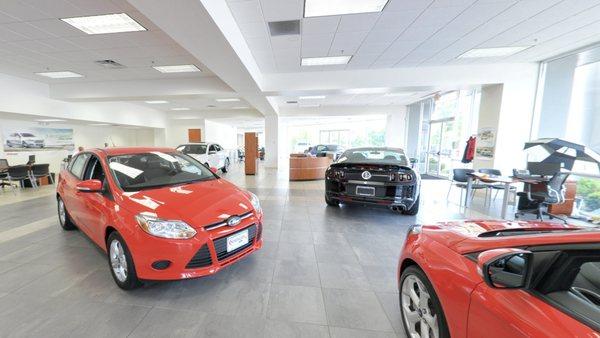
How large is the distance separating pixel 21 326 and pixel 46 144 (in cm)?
1372

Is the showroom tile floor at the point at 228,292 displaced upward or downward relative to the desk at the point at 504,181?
downward

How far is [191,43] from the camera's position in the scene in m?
3.66

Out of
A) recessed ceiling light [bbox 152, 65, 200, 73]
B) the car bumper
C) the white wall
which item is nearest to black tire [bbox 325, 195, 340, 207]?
the car bumper

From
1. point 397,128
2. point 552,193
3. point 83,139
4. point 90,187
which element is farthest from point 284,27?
point 83,139

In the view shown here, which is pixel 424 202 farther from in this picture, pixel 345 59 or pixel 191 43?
pixel 191 43

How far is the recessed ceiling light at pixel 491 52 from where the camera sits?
5.05 metres

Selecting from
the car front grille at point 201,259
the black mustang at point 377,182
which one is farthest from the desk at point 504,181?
the car front grille at point 201,259

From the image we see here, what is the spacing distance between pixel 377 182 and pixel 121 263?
335 centimetres

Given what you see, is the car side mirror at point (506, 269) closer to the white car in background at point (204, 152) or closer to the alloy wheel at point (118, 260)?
the alloy wheel at point (118, 260)

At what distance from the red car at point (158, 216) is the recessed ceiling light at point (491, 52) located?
5.98 meters

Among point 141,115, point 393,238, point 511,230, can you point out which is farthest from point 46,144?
point 511,230

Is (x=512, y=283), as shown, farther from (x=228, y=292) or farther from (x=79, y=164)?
(x=79, y=164)

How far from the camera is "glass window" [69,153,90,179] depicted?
2.91 m

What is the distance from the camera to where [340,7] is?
3.46 metres
